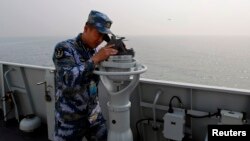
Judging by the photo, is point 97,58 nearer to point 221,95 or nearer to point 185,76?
point 221,95

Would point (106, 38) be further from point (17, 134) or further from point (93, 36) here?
point (17, 134)

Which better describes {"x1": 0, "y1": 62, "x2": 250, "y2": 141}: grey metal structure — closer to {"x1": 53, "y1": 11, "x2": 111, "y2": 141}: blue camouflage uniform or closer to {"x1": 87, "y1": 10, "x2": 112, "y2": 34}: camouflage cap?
{"x1": 53, "y1": 11, "x2": 111, "y2": 141}: blue camouflage uniform

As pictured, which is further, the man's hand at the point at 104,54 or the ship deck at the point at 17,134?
the ship deck at the point at 17,134

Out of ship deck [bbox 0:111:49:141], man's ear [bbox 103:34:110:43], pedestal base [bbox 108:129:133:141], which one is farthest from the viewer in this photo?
ship deck [bbox 0:111:49:141]

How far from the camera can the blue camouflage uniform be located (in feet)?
4.78

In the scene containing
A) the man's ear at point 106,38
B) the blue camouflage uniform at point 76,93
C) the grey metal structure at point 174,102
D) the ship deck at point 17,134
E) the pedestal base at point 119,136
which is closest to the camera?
the blue camouflage uniform at point 76,93

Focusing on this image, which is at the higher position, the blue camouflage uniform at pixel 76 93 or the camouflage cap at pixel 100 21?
the camouflage cap at pixel 100 21

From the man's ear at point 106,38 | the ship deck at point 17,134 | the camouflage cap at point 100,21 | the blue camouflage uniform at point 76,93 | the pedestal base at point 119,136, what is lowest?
the ship deck at point 17,134

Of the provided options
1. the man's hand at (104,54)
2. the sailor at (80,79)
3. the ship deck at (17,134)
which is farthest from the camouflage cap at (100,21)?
the ship deck at (17,134)

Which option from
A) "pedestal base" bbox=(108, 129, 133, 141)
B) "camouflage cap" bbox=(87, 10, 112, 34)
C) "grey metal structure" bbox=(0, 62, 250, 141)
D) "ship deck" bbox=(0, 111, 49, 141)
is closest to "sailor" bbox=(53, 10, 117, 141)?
"camouflage cap" bbox=(87, 10, 112, 34)

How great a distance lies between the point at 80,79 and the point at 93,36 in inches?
11.2

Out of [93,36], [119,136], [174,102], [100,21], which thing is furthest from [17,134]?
[100,21]

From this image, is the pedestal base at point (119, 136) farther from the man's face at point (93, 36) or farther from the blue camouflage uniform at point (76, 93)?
the man's face at point (93, 36)

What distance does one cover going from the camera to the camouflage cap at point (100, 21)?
1.49m
